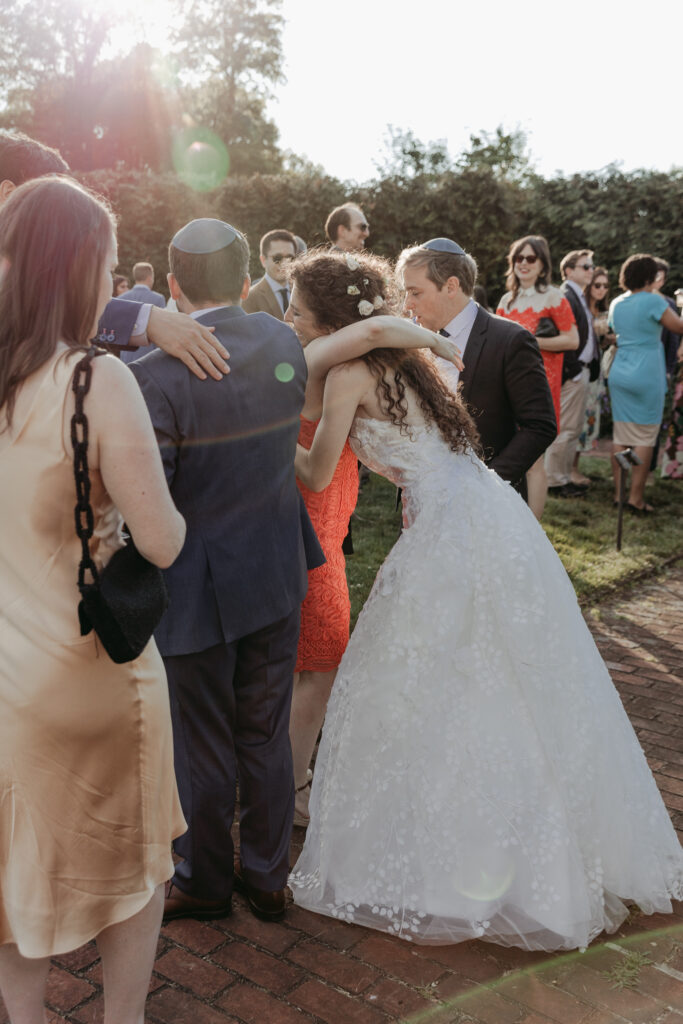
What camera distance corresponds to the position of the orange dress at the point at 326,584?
3.18 meters

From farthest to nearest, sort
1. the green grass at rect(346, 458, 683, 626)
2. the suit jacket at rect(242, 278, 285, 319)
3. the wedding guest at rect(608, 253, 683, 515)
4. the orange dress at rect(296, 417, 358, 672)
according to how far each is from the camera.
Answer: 1. the wedding guest at rect(608, 253, 683, 515)
2. the green grass at rect(346, 458, 683, 626)
3. the suit jacket at rect(242, 278, 285, 319)
4. the orange dress at rect(296, 417, 358, 672)

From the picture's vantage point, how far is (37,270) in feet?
5.43

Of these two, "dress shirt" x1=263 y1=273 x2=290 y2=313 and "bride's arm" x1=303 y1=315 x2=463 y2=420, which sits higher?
"dress shirt" x1=263 y1=273 x2=290 y2=313

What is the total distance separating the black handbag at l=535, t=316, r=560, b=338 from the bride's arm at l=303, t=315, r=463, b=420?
4.66 meters

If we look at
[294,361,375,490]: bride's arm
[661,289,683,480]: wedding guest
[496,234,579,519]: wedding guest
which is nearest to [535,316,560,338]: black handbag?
[496,234,579,519]: wedding guest

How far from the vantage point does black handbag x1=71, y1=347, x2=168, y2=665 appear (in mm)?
1639

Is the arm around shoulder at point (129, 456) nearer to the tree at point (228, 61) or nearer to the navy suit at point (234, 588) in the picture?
the navy suit at point (234, 588)

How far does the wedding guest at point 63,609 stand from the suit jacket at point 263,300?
4455 mm

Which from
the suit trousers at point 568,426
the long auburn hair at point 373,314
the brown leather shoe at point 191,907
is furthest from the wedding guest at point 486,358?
the suit trousers at point 568,426

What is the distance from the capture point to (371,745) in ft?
9.41

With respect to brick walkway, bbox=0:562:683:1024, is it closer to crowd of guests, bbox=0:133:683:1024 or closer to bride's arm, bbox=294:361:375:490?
crowd of guests, bbox=0:133:683:1024

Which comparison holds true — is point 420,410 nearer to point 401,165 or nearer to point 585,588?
point 585,588

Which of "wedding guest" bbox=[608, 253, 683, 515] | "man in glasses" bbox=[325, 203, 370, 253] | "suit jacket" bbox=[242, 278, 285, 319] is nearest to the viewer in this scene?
"suit jacket" bbox=[242, 278, 285, 319]

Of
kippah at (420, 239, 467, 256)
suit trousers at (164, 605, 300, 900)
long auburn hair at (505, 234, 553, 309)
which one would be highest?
long auburn hair at (505, 234, 553, 309)
